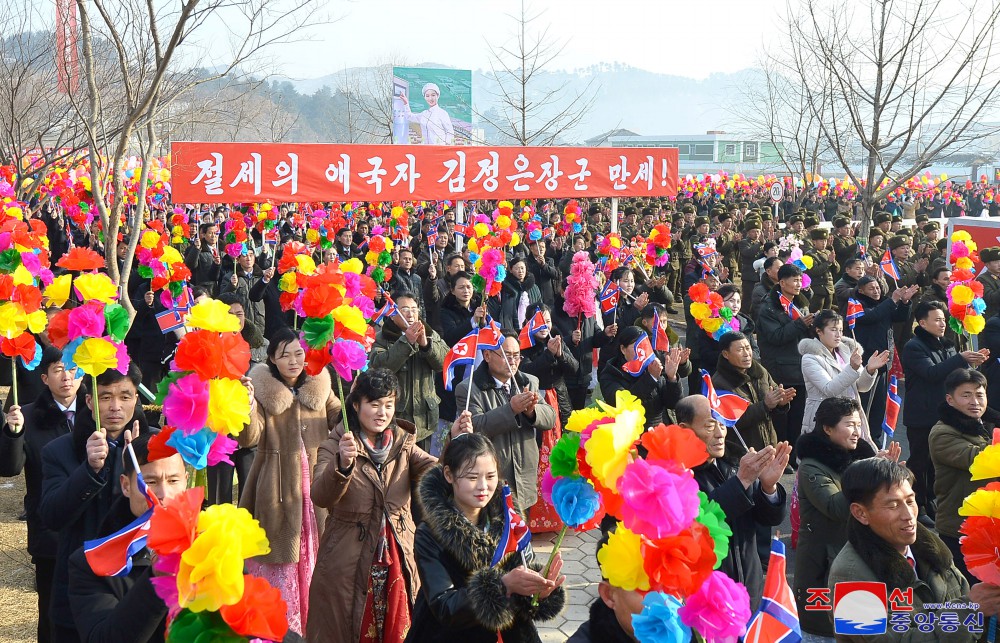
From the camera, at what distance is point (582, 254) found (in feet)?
27.9

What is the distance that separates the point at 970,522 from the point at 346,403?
2.49 m

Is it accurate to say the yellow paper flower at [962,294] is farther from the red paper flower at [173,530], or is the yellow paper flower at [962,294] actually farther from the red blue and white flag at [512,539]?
the red paper flower at [173,530]

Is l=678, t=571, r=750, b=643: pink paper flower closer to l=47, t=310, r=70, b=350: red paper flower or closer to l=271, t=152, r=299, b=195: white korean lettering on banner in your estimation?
l=47, t=310, r=70, b=350: red paper flower

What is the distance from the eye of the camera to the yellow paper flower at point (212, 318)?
3279 mm

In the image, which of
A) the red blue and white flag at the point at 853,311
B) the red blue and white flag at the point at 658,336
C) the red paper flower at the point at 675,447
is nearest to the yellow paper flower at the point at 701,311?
the red blue and white flag at the point at 658,336

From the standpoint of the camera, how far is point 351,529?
3.71 m

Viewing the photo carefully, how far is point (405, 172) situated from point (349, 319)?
21.4 ft

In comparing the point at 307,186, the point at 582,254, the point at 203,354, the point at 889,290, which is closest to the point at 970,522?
the point at 203,354

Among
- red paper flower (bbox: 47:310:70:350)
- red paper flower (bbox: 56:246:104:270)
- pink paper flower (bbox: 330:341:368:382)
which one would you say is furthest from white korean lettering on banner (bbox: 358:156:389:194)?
red paper flower (bbox: 47:310:70:350)

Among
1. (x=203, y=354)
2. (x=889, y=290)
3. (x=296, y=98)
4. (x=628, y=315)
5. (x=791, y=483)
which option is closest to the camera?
(x=203, y=354)

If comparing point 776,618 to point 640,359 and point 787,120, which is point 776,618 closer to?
point 640,359

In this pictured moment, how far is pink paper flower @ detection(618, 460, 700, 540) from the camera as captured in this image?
7.04 ft

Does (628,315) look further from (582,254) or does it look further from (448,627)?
(448,627)

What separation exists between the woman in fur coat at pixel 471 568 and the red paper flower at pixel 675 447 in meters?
0.47
